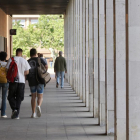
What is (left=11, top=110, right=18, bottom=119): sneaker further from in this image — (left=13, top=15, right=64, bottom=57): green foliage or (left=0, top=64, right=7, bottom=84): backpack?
(left=13, top=15, right=64, bottom=57): green foliage

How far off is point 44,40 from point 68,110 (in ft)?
183

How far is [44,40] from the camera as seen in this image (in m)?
68.8

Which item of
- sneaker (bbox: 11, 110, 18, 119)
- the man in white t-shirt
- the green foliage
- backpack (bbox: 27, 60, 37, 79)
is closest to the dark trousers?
the man in white t-shirt

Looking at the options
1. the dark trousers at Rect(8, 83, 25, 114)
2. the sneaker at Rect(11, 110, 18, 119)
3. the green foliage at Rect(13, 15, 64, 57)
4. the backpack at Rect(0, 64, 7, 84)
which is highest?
the green foliage at Rect(13, 15, 64, 57)

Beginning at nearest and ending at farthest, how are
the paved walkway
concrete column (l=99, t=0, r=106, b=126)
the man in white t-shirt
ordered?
the paved walkway
concrete column (l=99, t=0, r=106, b=126)
the man in white t-shirt
